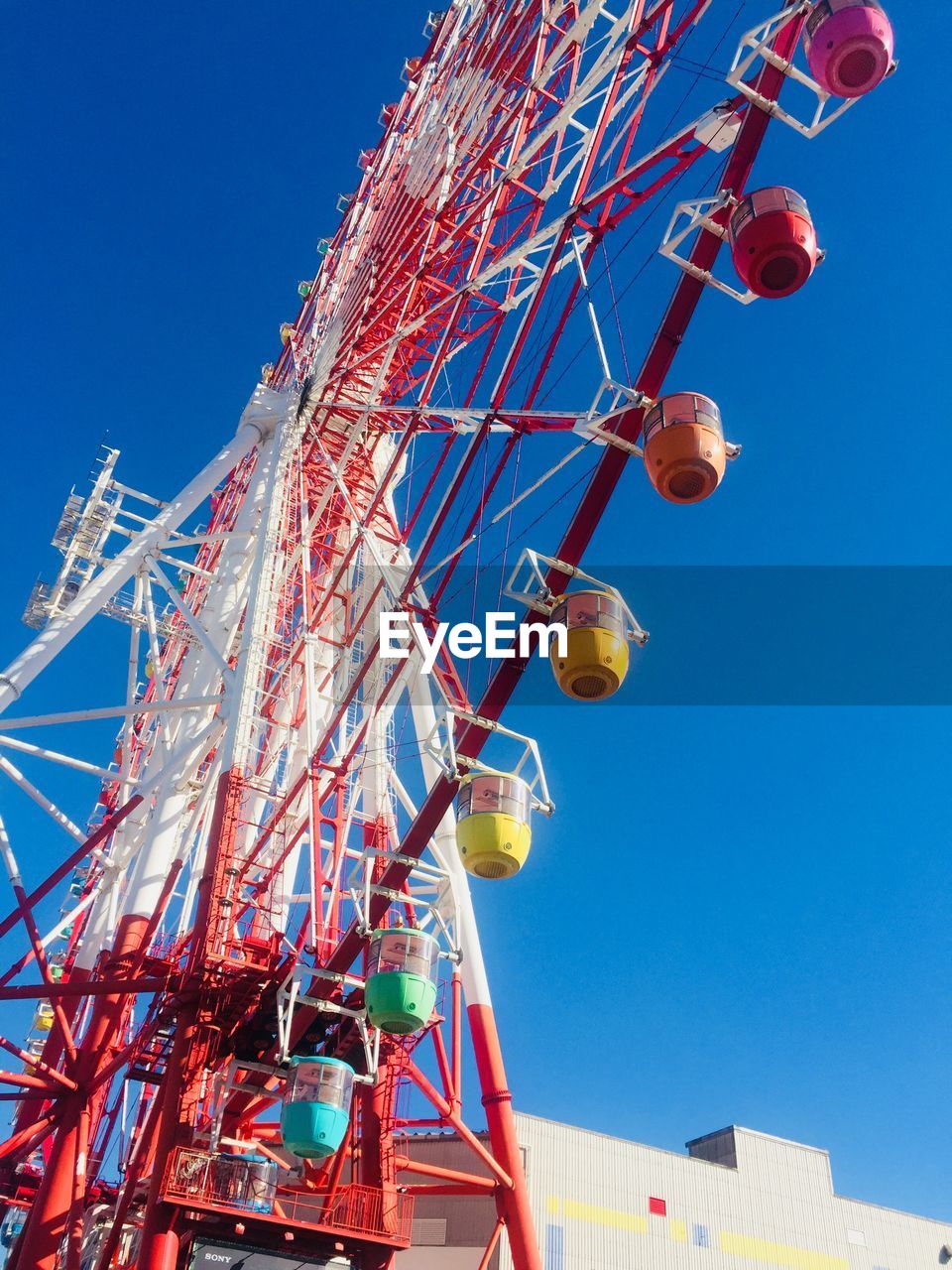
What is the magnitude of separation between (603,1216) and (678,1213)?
112 inches

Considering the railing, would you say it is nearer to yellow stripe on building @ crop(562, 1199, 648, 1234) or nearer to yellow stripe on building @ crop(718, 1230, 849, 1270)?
yellow stripe on building @ crop(562, 1199, 648, 1234)

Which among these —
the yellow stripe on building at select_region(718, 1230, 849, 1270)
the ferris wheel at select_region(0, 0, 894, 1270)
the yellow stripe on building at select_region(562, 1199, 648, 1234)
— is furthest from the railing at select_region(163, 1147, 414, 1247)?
the yellow stripe on building at select_region(718, 1230, 849, 1270)

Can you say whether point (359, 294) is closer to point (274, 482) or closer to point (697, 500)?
point (274, 482)

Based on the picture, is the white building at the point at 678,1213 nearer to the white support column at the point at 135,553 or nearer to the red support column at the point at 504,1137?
the red support column at the point at 504,1137

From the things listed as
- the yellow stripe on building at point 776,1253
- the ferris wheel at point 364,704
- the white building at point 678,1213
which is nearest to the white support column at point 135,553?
the ferris wheel at point 364,704

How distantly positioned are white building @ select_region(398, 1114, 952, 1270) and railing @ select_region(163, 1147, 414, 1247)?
8.39 m

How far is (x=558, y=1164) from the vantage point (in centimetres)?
2662

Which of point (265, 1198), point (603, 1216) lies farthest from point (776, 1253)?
point (265, 1198)

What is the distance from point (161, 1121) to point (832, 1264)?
79.7 feet

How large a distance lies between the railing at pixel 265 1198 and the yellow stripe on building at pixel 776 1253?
15805mm

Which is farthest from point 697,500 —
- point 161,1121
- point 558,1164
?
point 558,1164

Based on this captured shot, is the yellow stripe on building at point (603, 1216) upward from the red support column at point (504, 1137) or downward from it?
upward

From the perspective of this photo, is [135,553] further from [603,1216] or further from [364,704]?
[603,1216]

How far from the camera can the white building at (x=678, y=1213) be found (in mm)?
25422
